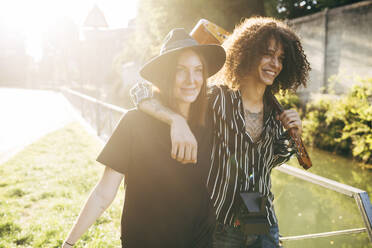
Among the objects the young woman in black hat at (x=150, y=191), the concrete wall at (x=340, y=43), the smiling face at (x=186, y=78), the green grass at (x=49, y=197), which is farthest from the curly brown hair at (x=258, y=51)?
the concrete wall at (x=340, y=43)

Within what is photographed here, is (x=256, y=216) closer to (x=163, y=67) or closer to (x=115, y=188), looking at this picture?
(x=115, y=188)

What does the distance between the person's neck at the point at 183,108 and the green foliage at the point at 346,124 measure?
6.30 m

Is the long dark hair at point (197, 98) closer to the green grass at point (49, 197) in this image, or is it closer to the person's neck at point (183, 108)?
the person's neck at point (183, 108)

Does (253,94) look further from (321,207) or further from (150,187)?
(321,207)

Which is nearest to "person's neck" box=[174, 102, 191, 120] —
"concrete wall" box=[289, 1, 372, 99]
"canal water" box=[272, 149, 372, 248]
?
"canal water" box=[272, 149, 372, 248]

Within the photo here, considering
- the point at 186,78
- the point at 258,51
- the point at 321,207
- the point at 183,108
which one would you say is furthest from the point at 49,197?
the point at 321,207

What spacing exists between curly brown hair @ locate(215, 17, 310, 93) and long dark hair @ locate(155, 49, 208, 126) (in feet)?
1.14

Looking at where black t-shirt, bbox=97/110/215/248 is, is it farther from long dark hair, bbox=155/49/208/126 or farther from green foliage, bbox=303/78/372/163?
green foliage, bbox=303/78/372/163

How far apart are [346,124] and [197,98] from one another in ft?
23.4

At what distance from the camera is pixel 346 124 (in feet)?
25.1

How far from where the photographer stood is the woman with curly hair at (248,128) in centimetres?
179

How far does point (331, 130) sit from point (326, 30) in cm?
395

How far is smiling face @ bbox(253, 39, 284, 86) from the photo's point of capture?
76.0 inches

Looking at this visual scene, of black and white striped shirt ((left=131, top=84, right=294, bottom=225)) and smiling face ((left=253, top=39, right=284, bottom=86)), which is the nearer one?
black and white striped shirt ((left=131, top=84, right=294, bottom=225))
